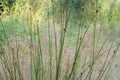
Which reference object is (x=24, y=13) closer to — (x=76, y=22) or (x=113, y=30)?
(x=76, y=22)

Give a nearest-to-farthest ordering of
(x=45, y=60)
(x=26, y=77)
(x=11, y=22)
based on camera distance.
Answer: (x=26, y=77), (x=45, y=60), (x=11, y=22)

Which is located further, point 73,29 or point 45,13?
point 45,13

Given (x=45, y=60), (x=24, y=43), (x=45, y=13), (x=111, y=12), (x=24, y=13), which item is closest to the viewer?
(x=45, y=60)

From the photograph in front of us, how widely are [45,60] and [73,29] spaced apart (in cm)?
138

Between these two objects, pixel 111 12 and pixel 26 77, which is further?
pixel 111 12

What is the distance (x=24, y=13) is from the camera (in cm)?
412

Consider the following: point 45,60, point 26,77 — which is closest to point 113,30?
point 45,60

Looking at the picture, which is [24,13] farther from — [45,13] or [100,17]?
[100,17]

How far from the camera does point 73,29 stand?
3.99 metres

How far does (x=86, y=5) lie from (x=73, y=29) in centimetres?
66

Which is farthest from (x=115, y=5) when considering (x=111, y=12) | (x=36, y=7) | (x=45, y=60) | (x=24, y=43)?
(x=45, y=60)

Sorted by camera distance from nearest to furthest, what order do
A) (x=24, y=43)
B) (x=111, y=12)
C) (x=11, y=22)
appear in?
1. (x=24, y=43)
2. (x=11, y=22)
3. (x=111, y=12)

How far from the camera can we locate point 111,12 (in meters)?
4.75

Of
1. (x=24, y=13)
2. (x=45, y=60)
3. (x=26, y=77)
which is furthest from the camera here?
(x=24, y=13)
